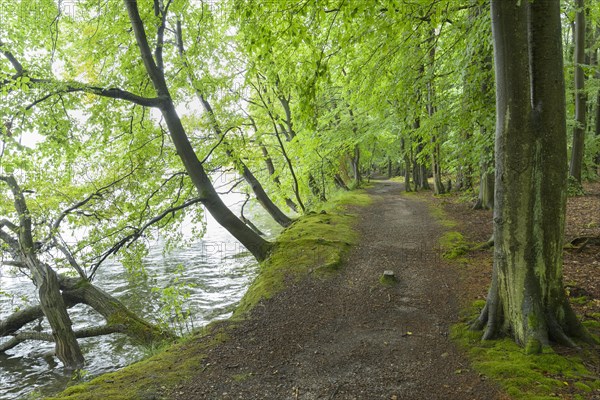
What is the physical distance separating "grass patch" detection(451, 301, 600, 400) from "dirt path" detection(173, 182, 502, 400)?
18 centimetres

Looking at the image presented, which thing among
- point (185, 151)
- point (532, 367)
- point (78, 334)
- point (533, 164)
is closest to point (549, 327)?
point (532, 367)

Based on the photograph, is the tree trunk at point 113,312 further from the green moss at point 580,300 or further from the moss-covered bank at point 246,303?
the green moss at point 580,300

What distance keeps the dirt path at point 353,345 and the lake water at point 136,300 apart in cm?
223

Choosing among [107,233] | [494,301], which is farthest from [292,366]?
[107,233]

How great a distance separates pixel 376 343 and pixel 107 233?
577 cm

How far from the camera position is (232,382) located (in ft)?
13.4

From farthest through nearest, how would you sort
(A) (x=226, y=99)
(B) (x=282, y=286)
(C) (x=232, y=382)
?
(A) (x=226, y=99) → (B) (x=282, y=286) → (C) (x=232, y=382)

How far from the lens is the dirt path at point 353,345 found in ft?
12.6

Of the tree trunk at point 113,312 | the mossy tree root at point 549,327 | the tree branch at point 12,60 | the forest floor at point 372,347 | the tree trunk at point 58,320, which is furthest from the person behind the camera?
the tree trunk at point 58,320

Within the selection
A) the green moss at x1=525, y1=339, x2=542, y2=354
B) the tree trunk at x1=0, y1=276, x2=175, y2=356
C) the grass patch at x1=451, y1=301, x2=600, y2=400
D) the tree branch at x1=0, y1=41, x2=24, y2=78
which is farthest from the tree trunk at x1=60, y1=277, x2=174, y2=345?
the green moss at x1=525, y1=339, x2=542, y2=354

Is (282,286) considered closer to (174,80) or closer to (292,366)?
(292,366)

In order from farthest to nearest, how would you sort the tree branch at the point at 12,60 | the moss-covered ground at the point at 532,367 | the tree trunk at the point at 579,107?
the tree trunk at the point at 579,107 → the tree branch at the point at 12,60 → the moss-covered ground at the point at 532,367

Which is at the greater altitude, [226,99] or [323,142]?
[226,99]

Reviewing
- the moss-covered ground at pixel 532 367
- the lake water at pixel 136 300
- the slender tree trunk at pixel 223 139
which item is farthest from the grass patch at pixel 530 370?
the slender tree trunk at pixel 223 139
